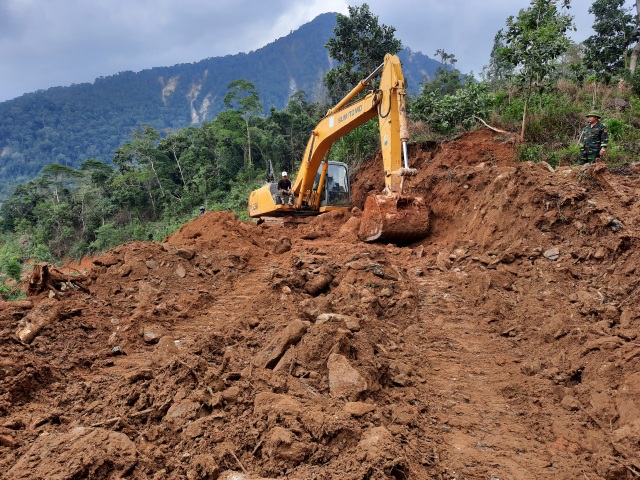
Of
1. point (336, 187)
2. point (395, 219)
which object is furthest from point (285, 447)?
point (336, 187)

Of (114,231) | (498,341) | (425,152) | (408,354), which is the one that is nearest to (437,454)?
(408,354)

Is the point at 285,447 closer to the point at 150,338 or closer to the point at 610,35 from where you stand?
the point at 150,338

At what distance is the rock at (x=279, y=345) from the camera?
311 cm

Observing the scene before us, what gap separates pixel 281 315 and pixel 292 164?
78.7ft

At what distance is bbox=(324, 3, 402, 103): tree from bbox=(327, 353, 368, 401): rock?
56.4 ft

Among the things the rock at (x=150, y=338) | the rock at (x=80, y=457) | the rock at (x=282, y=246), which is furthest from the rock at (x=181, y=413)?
the rock at (x=282, y=246)

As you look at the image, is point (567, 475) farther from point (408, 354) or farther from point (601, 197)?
point (601, 197)

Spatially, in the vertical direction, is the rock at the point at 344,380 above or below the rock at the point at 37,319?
below

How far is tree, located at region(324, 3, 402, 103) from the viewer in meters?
17.8

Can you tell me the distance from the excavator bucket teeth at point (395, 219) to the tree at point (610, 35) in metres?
13.1

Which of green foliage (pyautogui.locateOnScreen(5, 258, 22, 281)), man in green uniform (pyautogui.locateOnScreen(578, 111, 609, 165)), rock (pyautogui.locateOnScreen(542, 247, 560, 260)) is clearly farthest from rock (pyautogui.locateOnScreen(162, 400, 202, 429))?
green foliage (pyautogui.locateOnScreen(5, 258, 22, 281))

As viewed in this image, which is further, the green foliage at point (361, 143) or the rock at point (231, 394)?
the green foliage at point (361, 143)

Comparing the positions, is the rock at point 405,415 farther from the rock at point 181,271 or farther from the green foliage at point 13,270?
the green foliage at point 13,270

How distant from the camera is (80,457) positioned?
1830 millimetres
